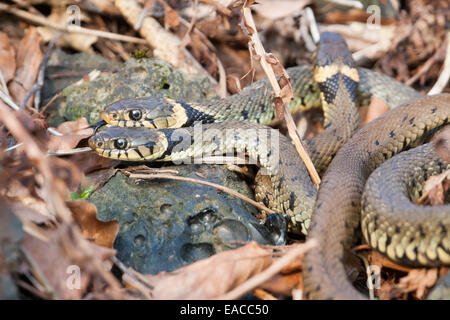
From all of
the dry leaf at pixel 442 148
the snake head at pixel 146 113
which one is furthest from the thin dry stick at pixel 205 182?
the dry leaf at pixel 442 148

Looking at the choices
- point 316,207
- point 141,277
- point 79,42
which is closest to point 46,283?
point 141,277

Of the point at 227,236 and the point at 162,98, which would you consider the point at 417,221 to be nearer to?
the point at 227,236

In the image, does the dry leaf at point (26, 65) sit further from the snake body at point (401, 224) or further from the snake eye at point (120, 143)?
the snake body at point (401, 224)

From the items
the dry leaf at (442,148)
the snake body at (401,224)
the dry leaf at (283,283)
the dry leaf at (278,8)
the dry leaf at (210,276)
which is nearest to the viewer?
the dry leaf at (210,276)

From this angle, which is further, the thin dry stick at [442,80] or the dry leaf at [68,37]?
the dry leaf at [68,37]

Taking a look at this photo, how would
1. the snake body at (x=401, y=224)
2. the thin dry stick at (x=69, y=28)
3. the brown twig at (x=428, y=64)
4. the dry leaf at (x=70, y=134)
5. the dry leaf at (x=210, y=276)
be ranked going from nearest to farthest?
the dry leaf at (x=210, y=276) → the snake body at (x=401, y=224) → the dry leaf at (x=70, y=134) → the thin dry stick at (x=69, y=28) → the brown twig at (x=428, y=64)

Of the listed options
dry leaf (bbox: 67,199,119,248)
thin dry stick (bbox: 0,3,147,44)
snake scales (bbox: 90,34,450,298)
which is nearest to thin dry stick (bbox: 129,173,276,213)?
snake scales (bbox: 90,34,450,298)

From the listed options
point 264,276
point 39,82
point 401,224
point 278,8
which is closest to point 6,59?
point 39,82
